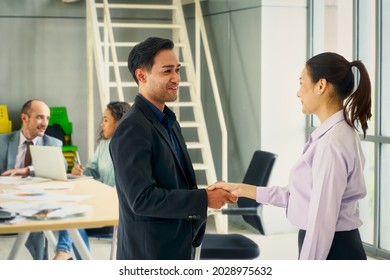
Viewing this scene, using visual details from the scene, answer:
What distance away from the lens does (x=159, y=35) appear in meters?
7.18

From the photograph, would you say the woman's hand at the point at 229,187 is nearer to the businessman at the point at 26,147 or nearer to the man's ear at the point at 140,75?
the man's ear at the point at 140,75

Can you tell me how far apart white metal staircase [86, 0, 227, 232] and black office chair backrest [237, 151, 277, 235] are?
70.4 inches

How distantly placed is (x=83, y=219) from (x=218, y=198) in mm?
922

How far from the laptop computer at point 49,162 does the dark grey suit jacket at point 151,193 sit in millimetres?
1903

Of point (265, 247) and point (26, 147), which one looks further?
point (265, 247)

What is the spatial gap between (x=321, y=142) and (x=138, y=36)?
17.1 feet

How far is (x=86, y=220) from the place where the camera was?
324 centimetres

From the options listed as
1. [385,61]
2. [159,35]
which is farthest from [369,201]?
[159,35]

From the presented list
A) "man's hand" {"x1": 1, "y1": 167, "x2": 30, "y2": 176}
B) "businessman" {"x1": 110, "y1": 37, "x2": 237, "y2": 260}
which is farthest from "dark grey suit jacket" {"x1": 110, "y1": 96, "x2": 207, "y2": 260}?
"man's hand" {"x1": 1, "y1": 167, "x2": 30, "y2": 176}

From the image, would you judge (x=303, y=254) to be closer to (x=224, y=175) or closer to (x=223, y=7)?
(x=224, y=175)

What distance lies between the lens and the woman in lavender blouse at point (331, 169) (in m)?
2.27

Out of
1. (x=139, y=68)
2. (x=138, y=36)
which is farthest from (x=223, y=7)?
(x=139, y=68)

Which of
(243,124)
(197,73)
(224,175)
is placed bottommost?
(224,175)

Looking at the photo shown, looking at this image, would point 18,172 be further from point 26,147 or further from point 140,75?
point 140,75
